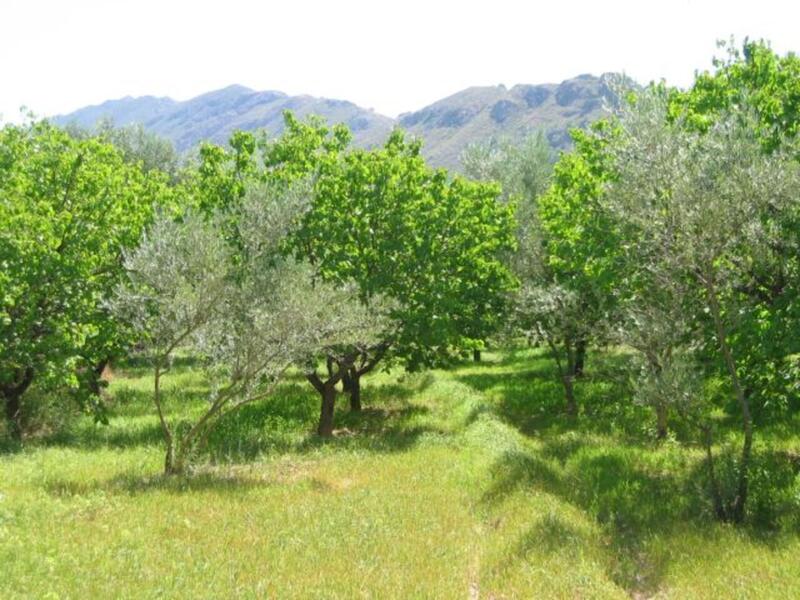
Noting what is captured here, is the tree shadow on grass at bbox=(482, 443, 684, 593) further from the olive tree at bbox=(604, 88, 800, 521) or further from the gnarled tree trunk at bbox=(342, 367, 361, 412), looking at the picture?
the gnarled tree trunk at bbox=(342, 367, 361, 412)

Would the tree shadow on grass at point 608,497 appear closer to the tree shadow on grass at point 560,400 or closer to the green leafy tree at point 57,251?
the tree shadow on grass at point 560,400

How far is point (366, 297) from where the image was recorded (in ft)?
74.3

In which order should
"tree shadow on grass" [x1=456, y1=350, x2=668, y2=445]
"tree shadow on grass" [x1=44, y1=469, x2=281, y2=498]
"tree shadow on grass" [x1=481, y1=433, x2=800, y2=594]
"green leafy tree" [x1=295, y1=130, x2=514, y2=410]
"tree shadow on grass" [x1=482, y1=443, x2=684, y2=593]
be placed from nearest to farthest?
"tree shadow on grass" [x1=482, y1=443, x2=684, y2=593] → "tree shadow on grass" [x1=481, y1=433, x2=800, y2=594] → "tree shadow on grass" [x1=44, y1=469, x2=281, y2=498] → "green leafy tree" [x1=295, y1=130, x2=514, y2=410] → "tree shadow on grass" [x1=456, y1=350, x2=668, y2=445]

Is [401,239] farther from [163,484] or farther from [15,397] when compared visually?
[15,397]

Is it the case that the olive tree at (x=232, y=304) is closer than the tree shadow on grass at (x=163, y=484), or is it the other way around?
the tree shadow on grass at (x=163, y=484)

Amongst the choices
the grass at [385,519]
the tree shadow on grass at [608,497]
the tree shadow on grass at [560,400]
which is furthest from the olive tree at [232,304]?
the tree shadow on grass at [560,400]

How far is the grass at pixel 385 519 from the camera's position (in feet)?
34.1

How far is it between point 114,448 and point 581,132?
21.6 m

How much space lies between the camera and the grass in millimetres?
10391

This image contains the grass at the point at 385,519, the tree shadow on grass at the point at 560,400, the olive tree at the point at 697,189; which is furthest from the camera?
the tree shadow on grass at the point at 560,400

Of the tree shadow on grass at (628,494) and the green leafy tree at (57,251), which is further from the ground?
the green leafy tree at (57,251)

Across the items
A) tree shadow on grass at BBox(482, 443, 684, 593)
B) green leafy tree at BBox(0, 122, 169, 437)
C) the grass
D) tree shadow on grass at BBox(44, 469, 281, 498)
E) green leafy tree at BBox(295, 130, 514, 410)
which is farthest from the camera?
green leafy tree at BBox(295, 130, 514, 410)

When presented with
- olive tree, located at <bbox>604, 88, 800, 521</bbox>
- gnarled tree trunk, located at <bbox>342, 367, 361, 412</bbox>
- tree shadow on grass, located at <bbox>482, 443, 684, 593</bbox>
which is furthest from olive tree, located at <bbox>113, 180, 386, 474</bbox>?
gnarled tree trunk, located at <bbox>342, 367, 361, 412</bbox>

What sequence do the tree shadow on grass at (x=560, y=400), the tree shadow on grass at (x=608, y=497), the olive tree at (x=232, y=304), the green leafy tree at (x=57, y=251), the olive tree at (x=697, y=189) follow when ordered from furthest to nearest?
the tree shadow on grass at (x=560, y=400) → the green leafy tree at (x=57, y=251) → the olive tree at (x=232, y=304) → the olive tree at (x=697, y=189) → the tree shadow on grass at (x=608, y=497)
